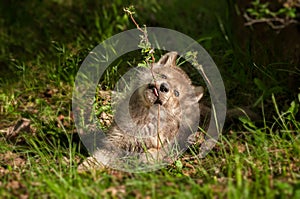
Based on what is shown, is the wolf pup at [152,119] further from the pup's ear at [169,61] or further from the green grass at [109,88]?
the green grass at [109,88]

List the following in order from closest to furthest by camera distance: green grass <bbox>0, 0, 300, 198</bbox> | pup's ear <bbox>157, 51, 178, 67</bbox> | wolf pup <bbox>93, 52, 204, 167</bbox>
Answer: green grass <bbox>0, 0, 300, 198</bbox> < wolf pup <bbox>93, 52, 204, 167</bbox> < pup's ear <bbox>157, 51, 178, 67</bbox>

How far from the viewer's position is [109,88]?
477cm

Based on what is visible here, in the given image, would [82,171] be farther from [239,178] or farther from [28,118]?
[28,118]

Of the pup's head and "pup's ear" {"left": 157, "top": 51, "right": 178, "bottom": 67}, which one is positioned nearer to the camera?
the pup's head

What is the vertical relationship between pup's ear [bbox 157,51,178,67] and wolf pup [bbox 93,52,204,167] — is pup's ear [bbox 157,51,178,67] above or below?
above

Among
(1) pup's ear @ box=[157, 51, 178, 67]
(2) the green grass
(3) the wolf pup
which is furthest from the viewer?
(1) pup's ear @ box=[157, 51, 178, 67]

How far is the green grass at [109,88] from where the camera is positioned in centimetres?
Result: 318

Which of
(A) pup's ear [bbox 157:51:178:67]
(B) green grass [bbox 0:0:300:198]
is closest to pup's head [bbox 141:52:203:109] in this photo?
(A) pup's ear [bbox 157:51:178:67]

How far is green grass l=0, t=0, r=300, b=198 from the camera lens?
318 centimetres

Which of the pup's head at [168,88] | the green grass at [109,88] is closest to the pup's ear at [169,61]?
the pup's head at [168,88]

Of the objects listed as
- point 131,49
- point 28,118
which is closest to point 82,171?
point 28,118

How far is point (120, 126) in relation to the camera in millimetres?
4348

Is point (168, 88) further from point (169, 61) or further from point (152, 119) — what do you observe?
point (169, 61)

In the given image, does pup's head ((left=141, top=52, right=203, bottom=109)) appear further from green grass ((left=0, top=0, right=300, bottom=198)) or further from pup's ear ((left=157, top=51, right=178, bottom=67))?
green grass ((left=0, top=0, right=300, bottom=198))
